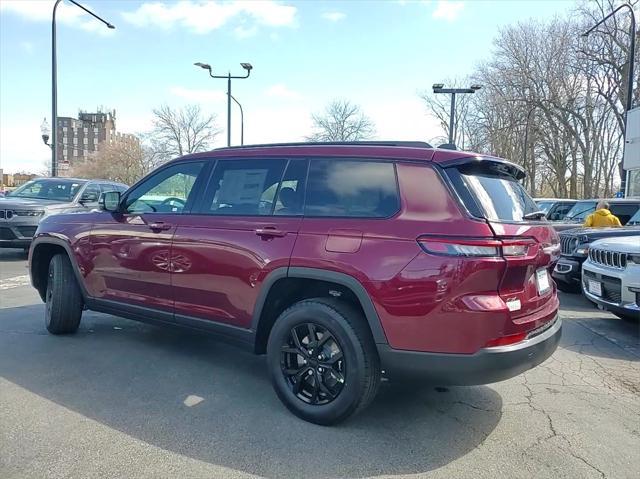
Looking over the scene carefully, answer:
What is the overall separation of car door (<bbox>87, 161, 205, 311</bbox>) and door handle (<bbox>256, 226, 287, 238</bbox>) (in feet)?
3.01

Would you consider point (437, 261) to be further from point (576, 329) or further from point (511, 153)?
point (511, 153)

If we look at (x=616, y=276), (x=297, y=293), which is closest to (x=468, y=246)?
(x=297, y=293)

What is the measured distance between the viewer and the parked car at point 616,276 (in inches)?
221

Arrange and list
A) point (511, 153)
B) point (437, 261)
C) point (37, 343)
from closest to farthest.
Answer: point (437, 261) → point (37, 343) → point (511, 153)

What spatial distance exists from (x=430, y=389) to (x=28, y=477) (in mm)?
2826

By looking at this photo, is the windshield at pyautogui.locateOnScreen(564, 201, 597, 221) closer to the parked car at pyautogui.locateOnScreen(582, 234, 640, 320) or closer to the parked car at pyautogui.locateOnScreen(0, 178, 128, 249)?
the parked car at pyautogui.locateOnScreen(582, 234, 640, 320)

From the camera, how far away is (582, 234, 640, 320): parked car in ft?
18.4

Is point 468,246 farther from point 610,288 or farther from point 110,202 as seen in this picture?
point 610,288

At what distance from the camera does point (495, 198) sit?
330cm

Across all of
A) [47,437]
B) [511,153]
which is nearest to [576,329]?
[47,437]

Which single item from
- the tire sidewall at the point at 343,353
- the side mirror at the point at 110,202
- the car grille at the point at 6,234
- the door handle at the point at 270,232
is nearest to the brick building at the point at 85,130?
the car grille at the point at 6,234

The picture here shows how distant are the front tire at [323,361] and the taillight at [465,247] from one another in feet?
2.33

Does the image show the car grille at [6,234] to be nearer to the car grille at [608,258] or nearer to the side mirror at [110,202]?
the side mirror at [110,202]

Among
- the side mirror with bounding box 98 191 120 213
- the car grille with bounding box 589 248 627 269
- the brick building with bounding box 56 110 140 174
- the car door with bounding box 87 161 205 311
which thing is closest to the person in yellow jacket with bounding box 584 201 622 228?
the car grille with bounding box 589 248 627 269
